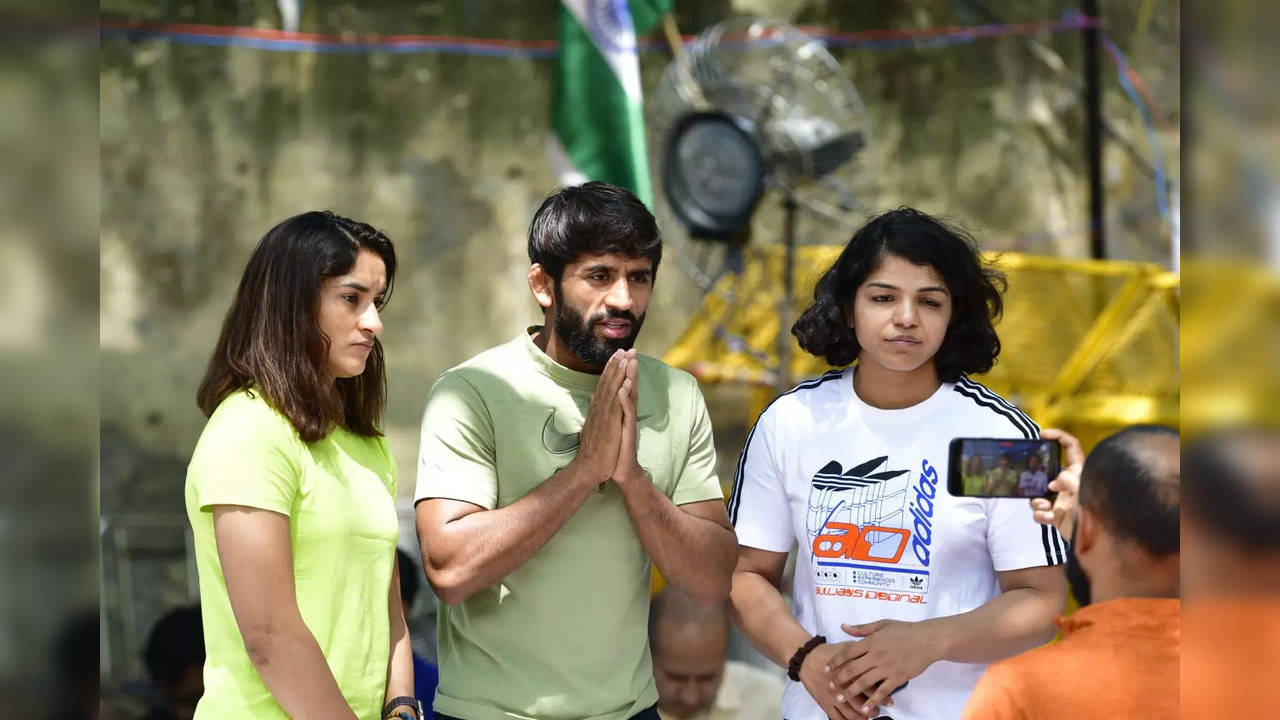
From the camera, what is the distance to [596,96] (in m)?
5.76

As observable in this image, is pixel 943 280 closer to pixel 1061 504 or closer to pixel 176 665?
pixel 1061 504

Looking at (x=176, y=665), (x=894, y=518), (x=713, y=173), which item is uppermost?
(x=713, y=173)

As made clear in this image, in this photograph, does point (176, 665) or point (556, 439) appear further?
point (176, 665)

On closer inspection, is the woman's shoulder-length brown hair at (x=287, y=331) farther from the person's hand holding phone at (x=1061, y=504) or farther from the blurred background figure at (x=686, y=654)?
the blurred background figure at (x=686, y=654)

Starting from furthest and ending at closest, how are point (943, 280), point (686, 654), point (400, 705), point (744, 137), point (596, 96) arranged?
point (744, 137) < point (596, 96) < point (686, 654) < point (943, 280) < point (400, 705)

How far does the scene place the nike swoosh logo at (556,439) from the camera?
2.36 meters

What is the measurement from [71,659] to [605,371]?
50.3 inches

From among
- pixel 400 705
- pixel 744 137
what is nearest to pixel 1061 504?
pixel 400 705

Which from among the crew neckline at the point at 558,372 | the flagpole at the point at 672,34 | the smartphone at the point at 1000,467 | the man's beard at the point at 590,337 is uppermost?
the flagpole at the point at 672,34

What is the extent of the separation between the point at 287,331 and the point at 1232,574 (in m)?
1.53

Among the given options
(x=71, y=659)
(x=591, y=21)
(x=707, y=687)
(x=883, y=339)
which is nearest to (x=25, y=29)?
(x=71, y=659)

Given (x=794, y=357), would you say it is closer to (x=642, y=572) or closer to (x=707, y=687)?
(x=707, y=687)

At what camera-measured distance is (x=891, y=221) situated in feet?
8.03

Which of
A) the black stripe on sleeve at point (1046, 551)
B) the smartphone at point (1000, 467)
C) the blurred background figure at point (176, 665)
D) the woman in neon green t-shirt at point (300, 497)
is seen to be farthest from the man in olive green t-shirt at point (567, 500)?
the blurred background figure at point (176, 665)
